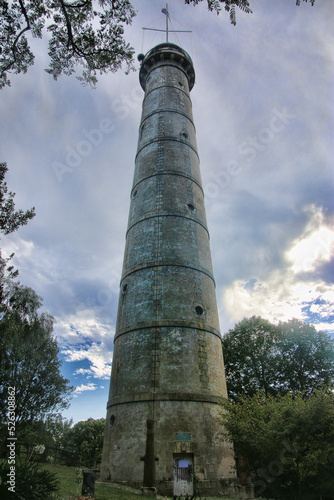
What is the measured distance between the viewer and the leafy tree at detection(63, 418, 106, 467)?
47.0 metres

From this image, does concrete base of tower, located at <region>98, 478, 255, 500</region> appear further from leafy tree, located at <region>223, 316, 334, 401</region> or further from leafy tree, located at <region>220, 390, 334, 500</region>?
leafy tree, located at <region>223, 316, 334, 401</region>

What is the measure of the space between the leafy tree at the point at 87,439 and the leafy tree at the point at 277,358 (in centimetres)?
2908

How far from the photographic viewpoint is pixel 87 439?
49.7 metres

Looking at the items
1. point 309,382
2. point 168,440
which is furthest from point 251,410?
point 309,382

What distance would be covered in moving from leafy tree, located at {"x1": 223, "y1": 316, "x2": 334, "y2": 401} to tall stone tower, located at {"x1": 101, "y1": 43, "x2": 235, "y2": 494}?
13.7m

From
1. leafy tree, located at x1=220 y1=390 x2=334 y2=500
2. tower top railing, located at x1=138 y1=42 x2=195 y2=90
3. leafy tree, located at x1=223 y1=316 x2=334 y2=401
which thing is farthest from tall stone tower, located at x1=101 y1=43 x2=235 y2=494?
leafy tree, located at x1=223 y1=316 x2=334 y2=401

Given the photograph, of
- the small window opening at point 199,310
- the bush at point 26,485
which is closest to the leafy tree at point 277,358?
the small window opening at point 199,310

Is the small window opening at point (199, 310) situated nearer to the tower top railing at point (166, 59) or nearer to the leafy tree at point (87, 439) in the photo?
the tower top railing at point (166, 59)

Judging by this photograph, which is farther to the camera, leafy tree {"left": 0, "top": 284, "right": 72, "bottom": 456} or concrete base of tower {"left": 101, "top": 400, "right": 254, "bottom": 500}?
leafy tree {"left": 0, "top": 284, "right": 72, "bottom": 456}

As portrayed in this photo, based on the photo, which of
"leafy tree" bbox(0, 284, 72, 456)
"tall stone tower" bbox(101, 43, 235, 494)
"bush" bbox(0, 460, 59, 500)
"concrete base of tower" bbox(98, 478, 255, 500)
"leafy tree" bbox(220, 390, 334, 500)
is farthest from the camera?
"leafy tree" bbox(0, 284, 72, 456)

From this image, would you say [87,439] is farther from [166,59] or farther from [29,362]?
[166,59]

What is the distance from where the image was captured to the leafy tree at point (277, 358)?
88.6ft

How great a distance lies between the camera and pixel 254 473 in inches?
562

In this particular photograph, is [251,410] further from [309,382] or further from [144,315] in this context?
[309,382]
